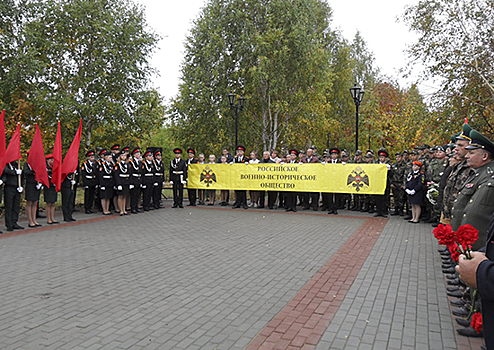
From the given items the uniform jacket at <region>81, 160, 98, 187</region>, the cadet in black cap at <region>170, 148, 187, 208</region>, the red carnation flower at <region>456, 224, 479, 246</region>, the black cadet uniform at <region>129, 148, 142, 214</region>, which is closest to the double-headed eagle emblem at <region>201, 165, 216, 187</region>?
the cadet in black cap at <region>170, 148, 187, 208</region>

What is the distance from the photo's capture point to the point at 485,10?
16.0 m

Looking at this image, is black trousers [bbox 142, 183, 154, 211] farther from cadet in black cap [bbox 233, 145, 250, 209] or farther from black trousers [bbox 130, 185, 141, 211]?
cadet in black cap [bbox 233, 145, 250, 209]

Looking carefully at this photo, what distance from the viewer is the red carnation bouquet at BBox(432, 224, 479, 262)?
2662mm

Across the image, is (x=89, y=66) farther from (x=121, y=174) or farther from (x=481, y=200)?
(x=481, y=200)

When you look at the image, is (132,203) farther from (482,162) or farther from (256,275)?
(482,162)

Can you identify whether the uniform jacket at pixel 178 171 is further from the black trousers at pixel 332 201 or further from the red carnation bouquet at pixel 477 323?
the red carnation bouquet at pixel 477 323

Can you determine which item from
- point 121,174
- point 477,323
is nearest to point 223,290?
point 477,323

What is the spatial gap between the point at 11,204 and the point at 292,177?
9301 mm

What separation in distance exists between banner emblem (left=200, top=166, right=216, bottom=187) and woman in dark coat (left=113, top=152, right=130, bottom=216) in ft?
11.9

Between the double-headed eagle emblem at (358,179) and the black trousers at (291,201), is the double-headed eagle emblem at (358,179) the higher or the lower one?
the higher one

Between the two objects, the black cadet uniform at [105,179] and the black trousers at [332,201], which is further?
the black trousers at [332,201]

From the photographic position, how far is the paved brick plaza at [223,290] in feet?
13.6

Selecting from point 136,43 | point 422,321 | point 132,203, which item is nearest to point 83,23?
point 136,43

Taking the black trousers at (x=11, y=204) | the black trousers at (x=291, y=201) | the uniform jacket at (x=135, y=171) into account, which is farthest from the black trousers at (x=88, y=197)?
the black trousers at (x=291, y=201)
